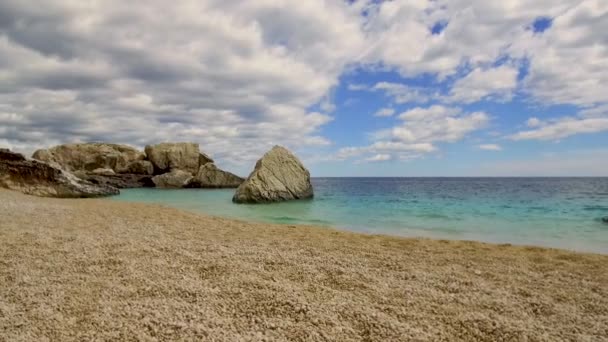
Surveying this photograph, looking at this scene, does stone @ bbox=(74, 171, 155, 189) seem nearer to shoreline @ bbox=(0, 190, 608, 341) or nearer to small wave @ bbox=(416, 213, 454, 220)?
small wave @ bbox=(416, 213, 454, 220)

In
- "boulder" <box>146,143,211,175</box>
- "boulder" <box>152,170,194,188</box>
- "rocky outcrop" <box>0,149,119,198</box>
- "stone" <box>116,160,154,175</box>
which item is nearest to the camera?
"rocky outcrop" <box>0,149,119,198</box>

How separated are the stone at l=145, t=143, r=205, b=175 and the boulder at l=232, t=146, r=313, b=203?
118 feet

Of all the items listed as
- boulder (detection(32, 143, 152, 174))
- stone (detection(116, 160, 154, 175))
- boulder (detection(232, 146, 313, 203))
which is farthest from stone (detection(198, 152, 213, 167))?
boulder (detection(232, 146, 313, 203))

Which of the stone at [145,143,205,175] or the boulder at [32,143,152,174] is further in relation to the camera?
the boulder at [32,143,152,174]

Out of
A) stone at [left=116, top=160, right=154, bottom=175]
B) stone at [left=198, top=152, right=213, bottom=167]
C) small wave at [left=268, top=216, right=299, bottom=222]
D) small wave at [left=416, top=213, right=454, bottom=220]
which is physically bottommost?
small wave at [left=268, top=216, right=299, bottom=222]

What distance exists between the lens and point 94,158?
63969 mm

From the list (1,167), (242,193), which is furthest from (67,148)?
(242,193)

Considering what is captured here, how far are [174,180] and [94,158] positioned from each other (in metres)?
20.0

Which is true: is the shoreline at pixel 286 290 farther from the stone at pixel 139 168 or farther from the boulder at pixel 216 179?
the stone at pixel 139 168

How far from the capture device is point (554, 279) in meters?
7.00

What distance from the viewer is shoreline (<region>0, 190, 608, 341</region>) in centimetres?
457

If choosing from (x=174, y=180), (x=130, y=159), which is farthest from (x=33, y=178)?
(x=130, y=159)

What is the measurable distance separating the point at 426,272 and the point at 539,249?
520 cm

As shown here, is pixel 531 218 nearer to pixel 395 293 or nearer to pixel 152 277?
pixel 395 293
